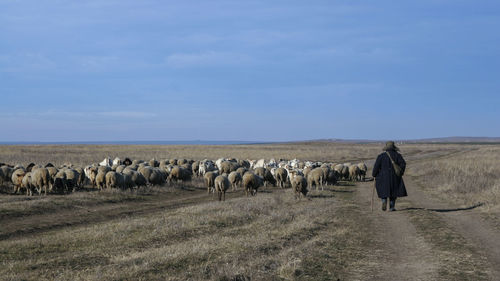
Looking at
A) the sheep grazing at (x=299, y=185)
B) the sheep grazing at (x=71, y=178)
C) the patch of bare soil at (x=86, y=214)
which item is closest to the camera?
the patch of bare soil at (x=86, y=214)

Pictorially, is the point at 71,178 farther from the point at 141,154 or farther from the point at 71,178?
the point at 141,154

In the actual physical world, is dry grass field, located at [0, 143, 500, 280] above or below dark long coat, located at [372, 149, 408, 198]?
below

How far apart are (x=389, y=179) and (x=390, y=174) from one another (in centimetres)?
18

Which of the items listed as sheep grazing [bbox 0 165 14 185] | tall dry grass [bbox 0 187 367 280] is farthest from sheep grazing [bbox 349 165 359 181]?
sheep grazing [bbox 0 165 14 185]

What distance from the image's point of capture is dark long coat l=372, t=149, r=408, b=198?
15.0 meters

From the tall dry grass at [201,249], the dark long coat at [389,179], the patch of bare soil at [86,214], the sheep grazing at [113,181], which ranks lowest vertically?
the patch of bare soil at [86,214]

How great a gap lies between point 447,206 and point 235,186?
1205 cm

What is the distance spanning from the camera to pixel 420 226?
12.7 m

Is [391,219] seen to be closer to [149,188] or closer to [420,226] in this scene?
[420,226]

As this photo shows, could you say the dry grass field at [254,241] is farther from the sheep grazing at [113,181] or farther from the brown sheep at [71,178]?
the brown sheep at [71,178]

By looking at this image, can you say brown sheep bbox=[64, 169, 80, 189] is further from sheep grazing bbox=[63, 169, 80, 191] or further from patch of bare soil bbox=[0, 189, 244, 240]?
patch of bare soil bbox=[0, 189, 244, 240]

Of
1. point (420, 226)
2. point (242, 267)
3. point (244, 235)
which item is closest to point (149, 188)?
point (244, 235)

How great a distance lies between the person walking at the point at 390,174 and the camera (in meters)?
15.0

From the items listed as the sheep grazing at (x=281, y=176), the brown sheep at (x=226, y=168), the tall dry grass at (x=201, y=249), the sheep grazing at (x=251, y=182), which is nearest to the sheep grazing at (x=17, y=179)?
the tall dry grass at (x=201, y=249)
